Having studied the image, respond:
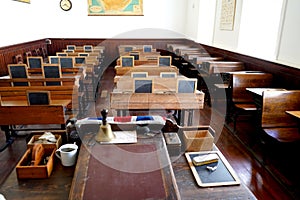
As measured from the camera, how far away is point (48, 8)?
8.67 m

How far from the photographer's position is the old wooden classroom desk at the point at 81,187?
37.2 inches

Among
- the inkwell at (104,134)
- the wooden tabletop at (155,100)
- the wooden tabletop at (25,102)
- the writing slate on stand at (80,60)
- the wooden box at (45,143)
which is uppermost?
the inkwell at (104,134)

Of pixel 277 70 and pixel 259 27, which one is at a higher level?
pixel 259 27

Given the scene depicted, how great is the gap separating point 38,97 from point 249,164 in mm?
2408

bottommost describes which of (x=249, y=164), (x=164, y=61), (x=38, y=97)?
(x=249, y=164)

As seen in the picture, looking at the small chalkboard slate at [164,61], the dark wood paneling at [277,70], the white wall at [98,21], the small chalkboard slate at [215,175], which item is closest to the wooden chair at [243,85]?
the dark wood paneling at [277,70]

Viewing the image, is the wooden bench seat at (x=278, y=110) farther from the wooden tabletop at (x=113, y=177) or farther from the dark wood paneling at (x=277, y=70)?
the wooden tabletop at (x=113, y=177)

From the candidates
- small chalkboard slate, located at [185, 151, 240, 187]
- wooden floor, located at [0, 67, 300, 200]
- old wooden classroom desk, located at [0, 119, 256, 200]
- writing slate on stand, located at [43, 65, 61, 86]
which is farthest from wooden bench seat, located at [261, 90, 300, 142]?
writing slate on stand, located at [43, 65, 61, 86]

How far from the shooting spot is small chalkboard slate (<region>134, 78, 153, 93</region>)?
111 inches

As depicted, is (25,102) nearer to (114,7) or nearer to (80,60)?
(80,60)

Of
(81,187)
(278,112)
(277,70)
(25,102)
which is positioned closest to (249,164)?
(278,112)

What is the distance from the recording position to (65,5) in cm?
873

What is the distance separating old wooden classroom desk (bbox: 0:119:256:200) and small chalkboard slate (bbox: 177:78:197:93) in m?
1.70

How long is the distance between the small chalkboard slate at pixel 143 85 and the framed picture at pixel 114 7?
6.84 m
